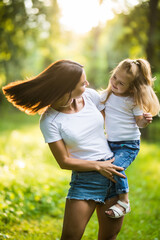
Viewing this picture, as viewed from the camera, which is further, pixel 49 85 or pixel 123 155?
pixel 123 155

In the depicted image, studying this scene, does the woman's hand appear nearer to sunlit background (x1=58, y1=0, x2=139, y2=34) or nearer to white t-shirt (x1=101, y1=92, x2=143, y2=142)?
white t-shirt (x1=101, y1=92, x2=143, y2=142)

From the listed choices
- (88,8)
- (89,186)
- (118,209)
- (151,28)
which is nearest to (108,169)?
(89,186)

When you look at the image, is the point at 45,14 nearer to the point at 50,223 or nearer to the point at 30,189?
the point at 30,189

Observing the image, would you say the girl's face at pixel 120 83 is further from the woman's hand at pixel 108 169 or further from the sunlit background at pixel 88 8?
the sunlit background at pixel 88 8

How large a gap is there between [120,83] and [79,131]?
25.0 inches

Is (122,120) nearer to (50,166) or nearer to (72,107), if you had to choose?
(72,107)

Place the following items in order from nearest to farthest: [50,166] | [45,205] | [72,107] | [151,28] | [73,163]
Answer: [73,163]
[72,107]
[45,205]
[50,166]
[151,28]

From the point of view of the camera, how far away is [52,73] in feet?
7.84

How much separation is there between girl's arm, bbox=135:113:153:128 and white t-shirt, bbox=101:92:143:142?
0.04 meters

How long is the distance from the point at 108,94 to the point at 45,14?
26.1 feet

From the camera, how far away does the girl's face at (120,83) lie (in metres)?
2.59

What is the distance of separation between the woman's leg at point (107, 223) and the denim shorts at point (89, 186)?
10 cm

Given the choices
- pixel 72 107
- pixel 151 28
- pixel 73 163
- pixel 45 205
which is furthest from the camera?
pixel 151 28

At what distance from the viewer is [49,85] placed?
239 cm
